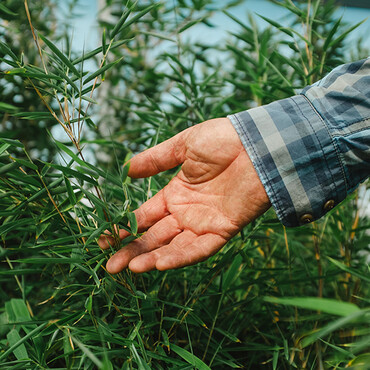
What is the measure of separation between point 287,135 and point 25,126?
1025 mm

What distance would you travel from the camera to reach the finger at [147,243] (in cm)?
76

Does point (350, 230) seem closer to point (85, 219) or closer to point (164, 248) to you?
point (164, 248)

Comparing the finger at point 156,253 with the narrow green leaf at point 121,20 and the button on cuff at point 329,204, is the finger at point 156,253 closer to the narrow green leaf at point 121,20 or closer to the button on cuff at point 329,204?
the button on cuff at point 329,204

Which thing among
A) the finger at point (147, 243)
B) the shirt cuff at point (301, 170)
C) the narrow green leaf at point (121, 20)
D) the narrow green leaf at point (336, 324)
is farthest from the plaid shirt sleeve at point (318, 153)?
the narrow green leaf at point (336, 324)

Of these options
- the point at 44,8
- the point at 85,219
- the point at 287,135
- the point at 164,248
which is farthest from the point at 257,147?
the point at 44,8

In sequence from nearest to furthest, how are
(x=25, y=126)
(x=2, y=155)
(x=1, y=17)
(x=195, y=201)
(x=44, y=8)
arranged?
(x=2, y=155), (x=195, y=201), (x=1, y=17), (x=25, y=126), (x=44, y=8)

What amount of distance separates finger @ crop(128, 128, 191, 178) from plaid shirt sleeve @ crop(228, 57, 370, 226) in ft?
0.54

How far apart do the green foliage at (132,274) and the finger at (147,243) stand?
0.03m

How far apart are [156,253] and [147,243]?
55 mm

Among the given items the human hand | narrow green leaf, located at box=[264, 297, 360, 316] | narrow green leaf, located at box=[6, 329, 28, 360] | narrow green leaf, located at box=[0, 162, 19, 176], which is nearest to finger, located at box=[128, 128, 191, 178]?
the human hand

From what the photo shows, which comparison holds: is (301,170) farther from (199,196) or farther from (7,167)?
(7,167)

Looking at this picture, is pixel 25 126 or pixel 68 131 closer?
pixel 68 131

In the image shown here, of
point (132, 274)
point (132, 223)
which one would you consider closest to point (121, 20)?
point (132, 223)

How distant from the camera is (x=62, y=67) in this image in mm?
820
